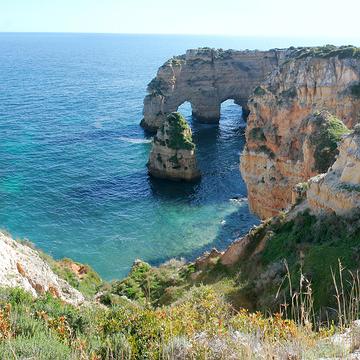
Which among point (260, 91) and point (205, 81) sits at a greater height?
point (205, 81)

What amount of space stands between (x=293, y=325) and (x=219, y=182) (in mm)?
49816

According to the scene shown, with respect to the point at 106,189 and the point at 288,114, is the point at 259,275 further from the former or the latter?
the point at 106,189

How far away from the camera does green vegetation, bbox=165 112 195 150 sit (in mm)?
59719

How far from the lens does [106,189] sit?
54.5m

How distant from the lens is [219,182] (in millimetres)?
57594

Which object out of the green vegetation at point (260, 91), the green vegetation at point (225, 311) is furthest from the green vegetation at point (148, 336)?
the green vegetation at point (260, 91)

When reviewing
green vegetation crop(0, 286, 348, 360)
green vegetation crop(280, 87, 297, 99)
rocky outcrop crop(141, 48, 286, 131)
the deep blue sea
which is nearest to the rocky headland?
green vegetation crop(0, 286, 348, 360)

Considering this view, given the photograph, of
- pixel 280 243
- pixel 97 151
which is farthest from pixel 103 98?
pixel 280 243

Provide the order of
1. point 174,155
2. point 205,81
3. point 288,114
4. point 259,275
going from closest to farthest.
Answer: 1. point 259,275
2. point 288,114
3. point 174,155
4. point 205,81

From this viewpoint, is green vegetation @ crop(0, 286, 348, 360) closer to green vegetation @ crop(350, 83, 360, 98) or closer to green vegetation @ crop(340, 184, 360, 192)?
green vegetation @ crop(340, 184, 360, 192)

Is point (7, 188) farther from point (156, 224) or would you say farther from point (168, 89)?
point (168, 89)

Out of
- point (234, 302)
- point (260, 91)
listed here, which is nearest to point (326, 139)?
point (260, 91)

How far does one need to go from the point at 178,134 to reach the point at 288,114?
20808mm

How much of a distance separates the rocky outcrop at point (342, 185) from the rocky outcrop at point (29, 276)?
11.9m
